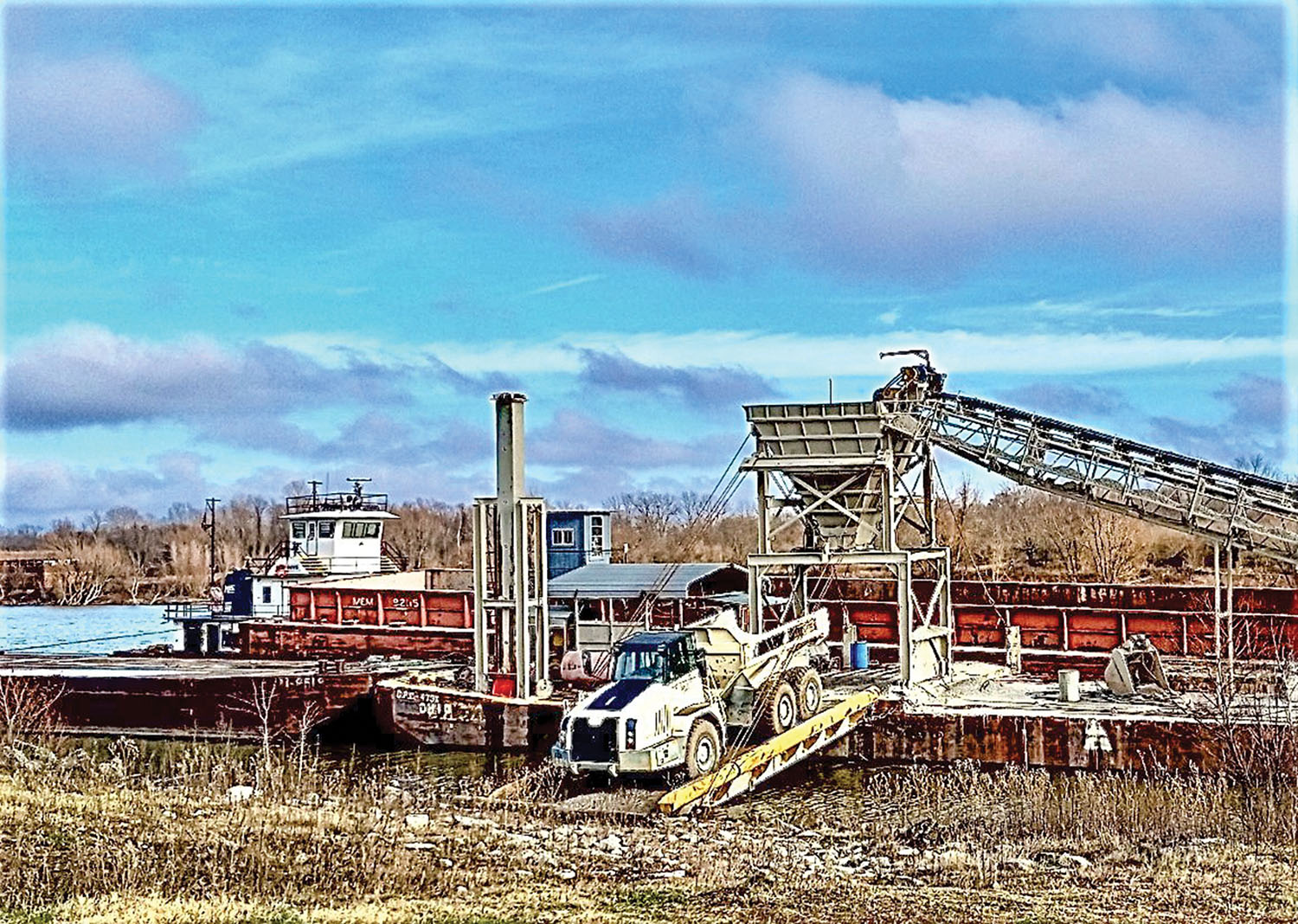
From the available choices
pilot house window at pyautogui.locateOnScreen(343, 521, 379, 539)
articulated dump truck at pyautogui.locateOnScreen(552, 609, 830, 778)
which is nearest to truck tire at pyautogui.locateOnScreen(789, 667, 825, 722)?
articulated dump truck at pyautogui.locateOnScreen(552, 609, 830, 778)

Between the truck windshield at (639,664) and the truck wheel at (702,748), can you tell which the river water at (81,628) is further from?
the truck wheel at (702,748)

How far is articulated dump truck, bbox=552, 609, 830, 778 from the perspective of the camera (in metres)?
23.0

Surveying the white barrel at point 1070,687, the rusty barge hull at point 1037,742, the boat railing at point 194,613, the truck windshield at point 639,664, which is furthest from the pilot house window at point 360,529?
the white barrel at point 1070,687

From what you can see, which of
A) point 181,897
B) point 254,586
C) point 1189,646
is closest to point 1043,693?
point 1189,646

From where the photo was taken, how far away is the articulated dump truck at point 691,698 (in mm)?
23031

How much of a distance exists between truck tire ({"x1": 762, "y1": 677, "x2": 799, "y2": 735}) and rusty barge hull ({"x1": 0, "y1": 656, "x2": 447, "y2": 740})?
9929 millimetres

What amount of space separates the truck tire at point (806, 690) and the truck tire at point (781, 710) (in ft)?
0.96

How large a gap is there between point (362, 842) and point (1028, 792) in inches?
403

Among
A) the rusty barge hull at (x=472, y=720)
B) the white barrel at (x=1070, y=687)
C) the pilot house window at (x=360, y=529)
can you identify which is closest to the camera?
the white barrel at (x=1070, y=687)

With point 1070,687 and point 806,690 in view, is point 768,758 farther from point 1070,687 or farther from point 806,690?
point 1070,687

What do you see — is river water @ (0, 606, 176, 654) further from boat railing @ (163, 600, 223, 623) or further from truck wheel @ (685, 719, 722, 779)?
truck wheel @ (685, 719, 722, 779)

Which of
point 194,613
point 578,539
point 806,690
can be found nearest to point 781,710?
point 806,690

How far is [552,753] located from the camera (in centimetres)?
2364

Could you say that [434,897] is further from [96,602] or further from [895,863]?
[96,602]
